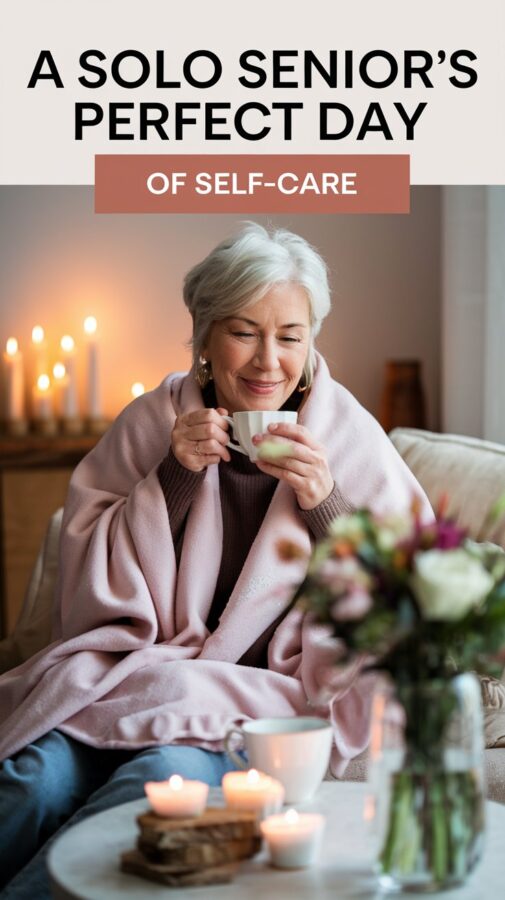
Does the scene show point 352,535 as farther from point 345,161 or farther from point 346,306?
point 346,306

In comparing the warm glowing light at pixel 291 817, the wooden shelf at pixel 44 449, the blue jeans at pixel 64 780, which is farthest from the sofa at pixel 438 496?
the wooden shelf at pixel 44 449

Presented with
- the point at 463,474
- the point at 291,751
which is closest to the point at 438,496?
the point at 463,474

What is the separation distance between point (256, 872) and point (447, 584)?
1.35 feet

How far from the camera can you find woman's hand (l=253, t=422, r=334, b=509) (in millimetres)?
1977

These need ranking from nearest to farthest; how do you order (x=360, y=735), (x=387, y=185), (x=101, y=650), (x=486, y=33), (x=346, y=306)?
A: (x=360, y=735) → (x=101, y=650) → (x=486, y=33) → (x=387, y=185) → (x=346, y=306)

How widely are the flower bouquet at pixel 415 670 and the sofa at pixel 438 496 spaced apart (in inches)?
37.4

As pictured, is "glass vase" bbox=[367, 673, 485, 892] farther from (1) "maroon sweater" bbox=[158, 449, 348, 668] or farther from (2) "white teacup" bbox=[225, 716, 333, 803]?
(1) "maroon sweater" bbox=[158, 449, 348, 668]

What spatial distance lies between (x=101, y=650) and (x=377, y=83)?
218cm

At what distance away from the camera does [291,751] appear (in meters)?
1.44

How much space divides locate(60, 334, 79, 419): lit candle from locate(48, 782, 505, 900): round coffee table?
3.00 metres

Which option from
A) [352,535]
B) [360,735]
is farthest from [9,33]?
[352,535]

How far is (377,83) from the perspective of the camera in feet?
11.9

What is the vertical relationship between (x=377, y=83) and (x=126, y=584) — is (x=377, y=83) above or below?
above

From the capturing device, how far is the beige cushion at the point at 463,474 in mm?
2391
